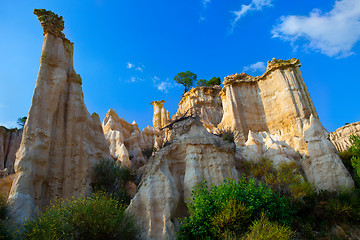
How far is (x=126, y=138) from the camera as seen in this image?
3644 centimetres

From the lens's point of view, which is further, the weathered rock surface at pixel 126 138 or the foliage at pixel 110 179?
the weathered rock surface at pixel 126 138

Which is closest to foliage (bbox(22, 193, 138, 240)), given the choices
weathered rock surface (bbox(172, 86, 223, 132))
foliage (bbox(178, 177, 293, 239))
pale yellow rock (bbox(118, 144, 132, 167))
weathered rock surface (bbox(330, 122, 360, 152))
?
foliage (bbox(178, 177, 293, 239))

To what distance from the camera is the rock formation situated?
14.9 meters

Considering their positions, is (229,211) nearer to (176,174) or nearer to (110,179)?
(176,174)

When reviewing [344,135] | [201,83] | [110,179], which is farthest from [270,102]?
[110,179]

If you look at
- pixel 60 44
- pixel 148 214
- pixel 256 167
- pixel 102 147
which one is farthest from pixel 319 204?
pixel 60 44

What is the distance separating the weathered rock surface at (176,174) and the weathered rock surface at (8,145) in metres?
24.5

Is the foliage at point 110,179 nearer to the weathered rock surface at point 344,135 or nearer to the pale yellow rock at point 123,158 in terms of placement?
the pale yellow rock at point 123,158

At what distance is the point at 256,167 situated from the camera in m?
19.5

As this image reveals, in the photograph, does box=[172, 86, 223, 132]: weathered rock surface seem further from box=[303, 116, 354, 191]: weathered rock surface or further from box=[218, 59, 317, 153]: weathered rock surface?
box=[303, 116, 354, 191]: weathered rock surface

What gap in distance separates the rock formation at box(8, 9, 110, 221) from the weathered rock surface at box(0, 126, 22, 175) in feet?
58.7

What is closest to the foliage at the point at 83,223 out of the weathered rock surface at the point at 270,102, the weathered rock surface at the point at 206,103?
the weathered rock surface at the point at 270,102

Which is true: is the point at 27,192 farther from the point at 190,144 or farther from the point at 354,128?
the point at 354,128

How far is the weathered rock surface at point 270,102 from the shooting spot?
30500 millimetres
